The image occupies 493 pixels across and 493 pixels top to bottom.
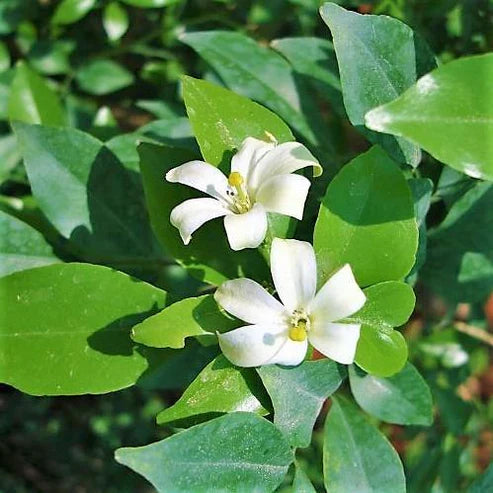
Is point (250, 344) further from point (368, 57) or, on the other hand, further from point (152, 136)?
point (152, 136)

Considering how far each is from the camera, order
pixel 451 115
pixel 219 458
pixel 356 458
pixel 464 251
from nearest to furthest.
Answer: pixel 451 115, pixel 219 458, pixel 356 458, pixel 464 251

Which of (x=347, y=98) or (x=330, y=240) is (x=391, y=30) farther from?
(x=330, y=240)

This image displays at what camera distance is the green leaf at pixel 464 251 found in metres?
0.98

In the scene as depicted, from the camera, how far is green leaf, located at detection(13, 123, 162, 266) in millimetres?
981

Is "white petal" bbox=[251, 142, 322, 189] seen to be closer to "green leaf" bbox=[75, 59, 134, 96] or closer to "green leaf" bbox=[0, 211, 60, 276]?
"green leaf" bbox=[0, 211, 60, 276]

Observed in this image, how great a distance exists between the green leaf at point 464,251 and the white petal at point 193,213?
0.34m

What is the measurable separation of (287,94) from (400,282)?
0.44 meters

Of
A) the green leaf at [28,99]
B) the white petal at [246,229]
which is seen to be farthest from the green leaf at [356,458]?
the green leaf at [28,99]

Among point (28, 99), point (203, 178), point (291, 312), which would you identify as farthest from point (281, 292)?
point (28, 99)

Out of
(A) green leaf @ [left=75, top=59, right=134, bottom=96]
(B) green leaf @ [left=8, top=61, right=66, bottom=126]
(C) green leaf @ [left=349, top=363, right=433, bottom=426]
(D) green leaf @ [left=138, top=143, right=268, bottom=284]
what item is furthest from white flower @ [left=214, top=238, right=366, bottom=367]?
(A) green leaf @ [left=75, top=59, right=134, bottom=96]

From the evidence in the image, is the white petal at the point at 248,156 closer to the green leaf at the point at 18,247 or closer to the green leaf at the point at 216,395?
the green leaf at the point at 216,395

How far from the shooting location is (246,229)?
71cm

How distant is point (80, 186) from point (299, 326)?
38cm

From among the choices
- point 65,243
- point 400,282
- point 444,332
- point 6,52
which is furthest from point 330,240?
point 6,52
